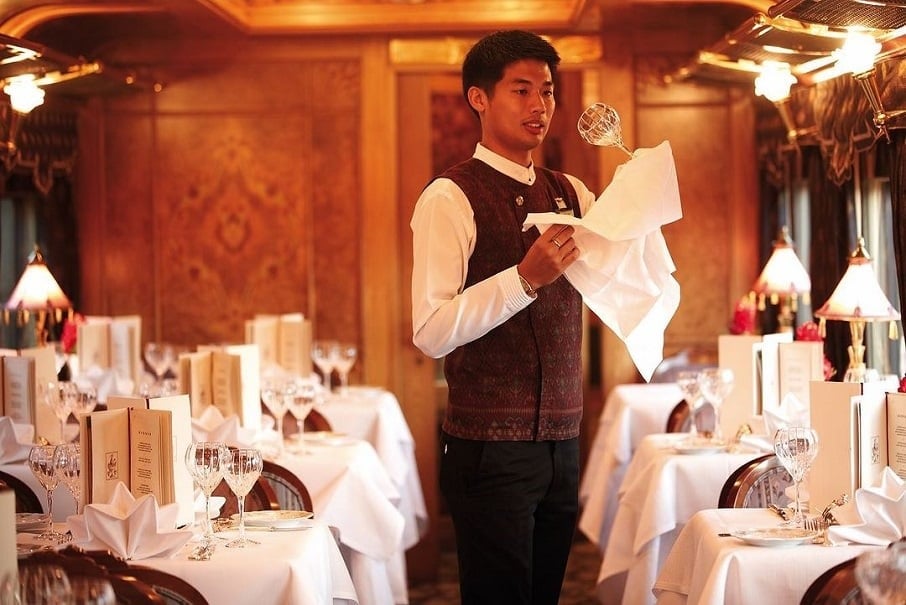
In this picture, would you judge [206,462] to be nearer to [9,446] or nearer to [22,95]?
[9,446]

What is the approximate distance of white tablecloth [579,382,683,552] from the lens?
570 cm

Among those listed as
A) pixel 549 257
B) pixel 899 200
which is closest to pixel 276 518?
pixel 549 257

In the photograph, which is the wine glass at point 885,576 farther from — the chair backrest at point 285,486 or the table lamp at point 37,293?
the table lamp at point 37,293

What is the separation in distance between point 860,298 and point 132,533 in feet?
8.77

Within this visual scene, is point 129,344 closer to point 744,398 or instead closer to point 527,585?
point 744,398

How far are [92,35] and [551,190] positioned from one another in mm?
4430

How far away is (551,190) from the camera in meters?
3.03

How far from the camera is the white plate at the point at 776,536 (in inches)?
108

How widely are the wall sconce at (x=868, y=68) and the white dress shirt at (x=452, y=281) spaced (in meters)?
1.88

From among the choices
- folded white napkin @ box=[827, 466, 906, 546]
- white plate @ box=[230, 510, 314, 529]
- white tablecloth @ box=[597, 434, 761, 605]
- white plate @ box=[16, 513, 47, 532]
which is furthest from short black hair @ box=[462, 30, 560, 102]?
white tablecloth @ box=[597, 434, 761, 605]

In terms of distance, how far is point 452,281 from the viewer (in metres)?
2.81

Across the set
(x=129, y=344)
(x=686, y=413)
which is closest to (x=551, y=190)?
(x=686, y=413)

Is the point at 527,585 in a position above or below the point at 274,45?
below

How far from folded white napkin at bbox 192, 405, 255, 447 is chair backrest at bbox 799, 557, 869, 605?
→ 71.7 inches
